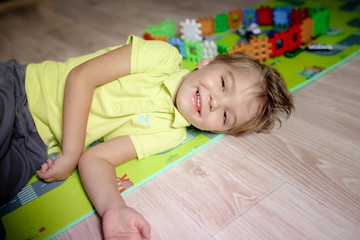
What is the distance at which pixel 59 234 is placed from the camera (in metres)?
0.70

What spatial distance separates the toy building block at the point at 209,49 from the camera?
130 centimetres

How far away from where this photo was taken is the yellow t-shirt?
88cm

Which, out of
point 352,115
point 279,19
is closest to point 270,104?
point 352,115

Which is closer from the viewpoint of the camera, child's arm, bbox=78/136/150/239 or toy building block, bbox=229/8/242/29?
child's arm, bbox=78/136/150/239

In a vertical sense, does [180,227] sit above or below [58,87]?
below

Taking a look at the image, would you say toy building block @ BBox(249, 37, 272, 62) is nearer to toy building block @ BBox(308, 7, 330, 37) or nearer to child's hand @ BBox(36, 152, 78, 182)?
toy building block @ BBox(308, 7, 330, 37)

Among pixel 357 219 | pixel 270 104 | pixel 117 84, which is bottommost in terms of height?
pixel 357 219

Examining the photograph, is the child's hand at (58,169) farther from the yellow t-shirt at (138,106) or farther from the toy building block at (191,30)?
the toy building block at (191,30)

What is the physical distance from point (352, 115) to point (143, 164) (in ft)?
2.23

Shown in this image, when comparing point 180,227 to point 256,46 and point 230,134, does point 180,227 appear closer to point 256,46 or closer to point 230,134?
point 230,134

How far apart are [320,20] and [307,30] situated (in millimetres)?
112

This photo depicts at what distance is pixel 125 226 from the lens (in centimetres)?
65

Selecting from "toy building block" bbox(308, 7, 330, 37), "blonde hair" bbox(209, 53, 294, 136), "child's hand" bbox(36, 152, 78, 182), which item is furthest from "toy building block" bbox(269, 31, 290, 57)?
"child's hand" bbox(36, 152, 78, 182)

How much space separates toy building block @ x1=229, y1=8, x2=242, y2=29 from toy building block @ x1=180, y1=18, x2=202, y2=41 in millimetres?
228
